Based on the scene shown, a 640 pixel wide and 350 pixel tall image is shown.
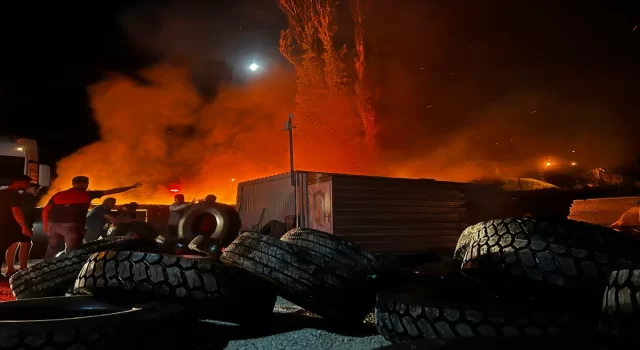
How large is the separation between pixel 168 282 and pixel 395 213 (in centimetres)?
792

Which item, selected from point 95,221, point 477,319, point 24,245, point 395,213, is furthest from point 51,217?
point 395,213

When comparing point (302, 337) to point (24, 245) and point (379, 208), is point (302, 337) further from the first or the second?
point (379, 208)

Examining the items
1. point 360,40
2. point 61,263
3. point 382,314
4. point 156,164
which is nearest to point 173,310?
point 382,314

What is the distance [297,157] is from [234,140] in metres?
4.29

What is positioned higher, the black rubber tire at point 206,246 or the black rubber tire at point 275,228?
the black rubber tire at point 275,228

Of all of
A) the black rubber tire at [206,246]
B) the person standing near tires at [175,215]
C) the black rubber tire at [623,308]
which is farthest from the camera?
the person standing near tires at [175,215]

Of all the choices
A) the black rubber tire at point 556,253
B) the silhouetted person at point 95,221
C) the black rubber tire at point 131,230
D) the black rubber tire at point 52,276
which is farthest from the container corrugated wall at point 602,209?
the black rubber tire at point 52,276

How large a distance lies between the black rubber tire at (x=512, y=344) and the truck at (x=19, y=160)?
12865 mm

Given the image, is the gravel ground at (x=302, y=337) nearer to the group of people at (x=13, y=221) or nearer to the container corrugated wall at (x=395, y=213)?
the group of people at (x=13, y=221)

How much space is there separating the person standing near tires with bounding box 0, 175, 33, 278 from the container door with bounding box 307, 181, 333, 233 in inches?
225

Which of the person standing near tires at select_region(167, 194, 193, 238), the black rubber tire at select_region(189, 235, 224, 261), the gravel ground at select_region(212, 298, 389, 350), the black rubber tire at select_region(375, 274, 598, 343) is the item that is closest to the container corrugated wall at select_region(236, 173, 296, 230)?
the person standing near tires at select_region(167, 194, 193, 238)

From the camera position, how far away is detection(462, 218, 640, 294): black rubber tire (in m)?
2.61

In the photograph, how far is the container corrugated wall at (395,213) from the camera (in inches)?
380

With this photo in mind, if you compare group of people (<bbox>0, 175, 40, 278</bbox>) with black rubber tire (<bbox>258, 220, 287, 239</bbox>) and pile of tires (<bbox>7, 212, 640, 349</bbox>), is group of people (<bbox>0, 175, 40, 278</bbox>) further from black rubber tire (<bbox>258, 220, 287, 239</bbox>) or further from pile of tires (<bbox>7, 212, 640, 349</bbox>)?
black rubber tire (<bbox>258, 220, 287, 239</bbox>)
